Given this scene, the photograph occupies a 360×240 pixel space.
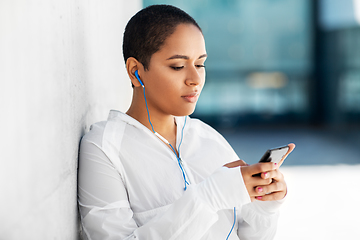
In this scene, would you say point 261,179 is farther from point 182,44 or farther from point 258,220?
point 182,44

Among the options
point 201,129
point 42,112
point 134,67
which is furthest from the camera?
point 201,129

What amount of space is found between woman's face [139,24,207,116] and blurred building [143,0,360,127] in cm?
691

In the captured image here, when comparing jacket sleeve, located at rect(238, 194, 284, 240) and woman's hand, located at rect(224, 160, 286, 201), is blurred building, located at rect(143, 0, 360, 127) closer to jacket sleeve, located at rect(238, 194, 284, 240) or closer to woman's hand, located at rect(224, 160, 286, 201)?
jacket sleeve, located at rect(238, 194, 284, 240)

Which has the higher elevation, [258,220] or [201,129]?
[201,129]

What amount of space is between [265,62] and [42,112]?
7.93m

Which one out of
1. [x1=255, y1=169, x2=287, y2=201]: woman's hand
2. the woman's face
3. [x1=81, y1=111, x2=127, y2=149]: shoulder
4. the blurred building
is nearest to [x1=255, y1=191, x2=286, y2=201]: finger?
[x1=255, y1=169, x2=287, y2=201]: woman's hand

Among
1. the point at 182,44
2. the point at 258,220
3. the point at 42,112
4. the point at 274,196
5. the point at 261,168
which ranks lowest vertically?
the point at 258,220

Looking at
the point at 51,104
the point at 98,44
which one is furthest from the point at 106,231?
the point at 98,44

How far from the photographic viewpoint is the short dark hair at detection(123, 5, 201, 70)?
1.14m

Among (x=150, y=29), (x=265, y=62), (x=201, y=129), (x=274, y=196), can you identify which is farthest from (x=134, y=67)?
(x=265, y=62)

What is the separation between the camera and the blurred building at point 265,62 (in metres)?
8.05

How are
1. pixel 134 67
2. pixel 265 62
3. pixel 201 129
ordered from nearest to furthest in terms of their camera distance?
1. pixel 134 67
2. pixel 201 129
3. pixel 265 62

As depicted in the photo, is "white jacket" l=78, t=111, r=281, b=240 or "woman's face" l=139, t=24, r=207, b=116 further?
"woman's face" l=139, t=24, r=207, b=116

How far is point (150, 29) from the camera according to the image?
1.16 metres
